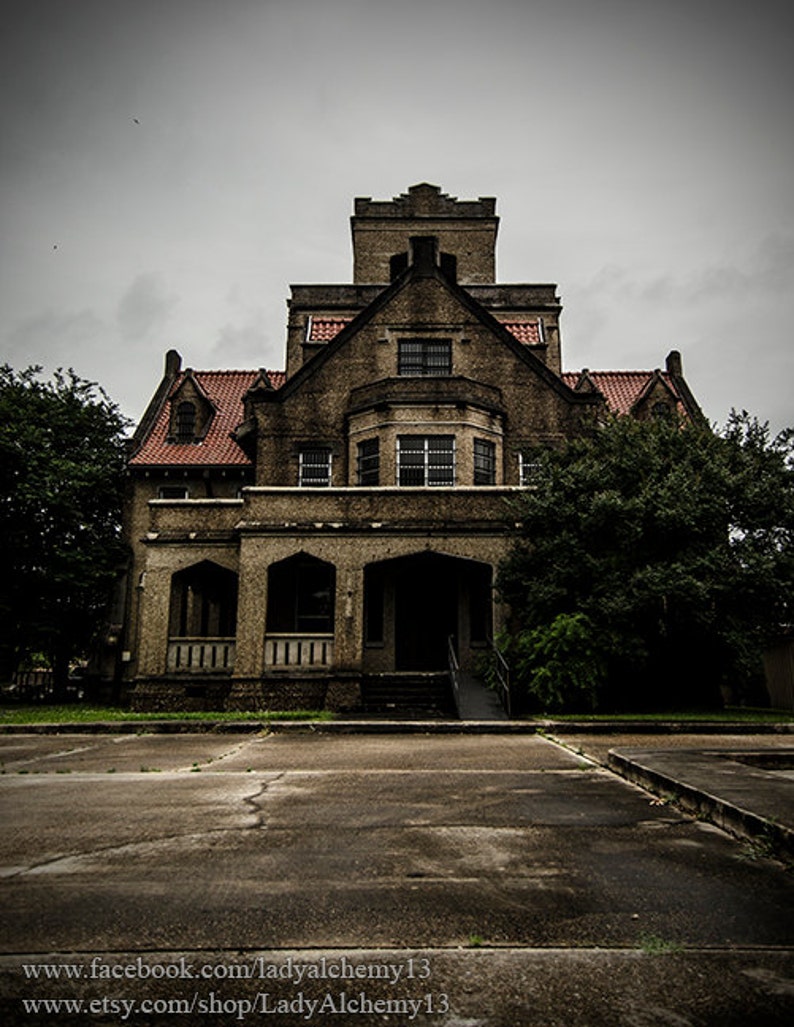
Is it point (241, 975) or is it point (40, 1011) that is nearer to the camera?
point (40, 1011)

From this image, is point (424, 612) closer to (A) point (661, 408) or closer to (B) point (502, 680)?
(B) point (502, 680)

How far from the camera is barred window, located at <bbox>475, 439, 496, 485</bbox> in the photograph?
2347cm

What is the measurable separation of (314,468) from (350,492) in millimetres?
3688

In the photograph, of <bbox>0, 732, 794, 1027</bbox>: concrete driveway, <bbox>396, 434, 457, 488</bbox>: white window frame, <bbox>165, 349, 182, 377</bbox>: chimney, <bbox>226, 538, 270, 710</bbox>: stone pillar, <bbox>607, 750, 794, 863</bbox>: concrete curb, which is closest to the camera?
<bbox>0, 732, 794, 1027</bbox>: concrete driveway

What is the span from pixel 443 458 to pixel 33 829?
18220 millimetres

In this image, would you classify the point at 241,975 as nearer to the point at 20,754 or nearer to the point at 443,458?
the point at 20,754

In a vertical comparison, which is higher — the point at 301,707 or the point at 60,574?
the point at 60,574

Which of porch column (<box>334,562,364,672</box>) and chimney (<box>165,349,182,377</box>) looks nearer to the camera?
porch column (<box>334,562,364,672</box>)

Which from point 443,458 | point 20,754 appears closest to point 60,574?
point 443,458

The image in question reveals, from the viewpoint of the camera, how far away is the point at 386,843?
5.24 m

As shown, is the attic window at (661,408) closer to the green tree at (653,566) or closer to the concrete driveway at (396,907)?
the green tree at (653,566)

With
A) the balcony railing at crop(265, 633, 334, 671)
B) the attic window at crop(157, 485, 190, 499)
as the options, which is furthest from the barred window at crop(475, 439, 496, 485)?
the attic window at crop(157, 485, 190, 499)

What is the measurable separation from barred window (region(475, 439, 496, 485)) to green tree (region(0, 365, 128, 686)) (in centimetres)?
1420

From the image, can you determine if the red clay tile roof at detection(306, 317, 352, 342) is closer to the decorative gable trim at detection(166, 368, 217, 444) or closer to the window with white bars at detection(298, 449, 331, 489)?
the decorative gable trim at detection(166, 368, 217, 444)
